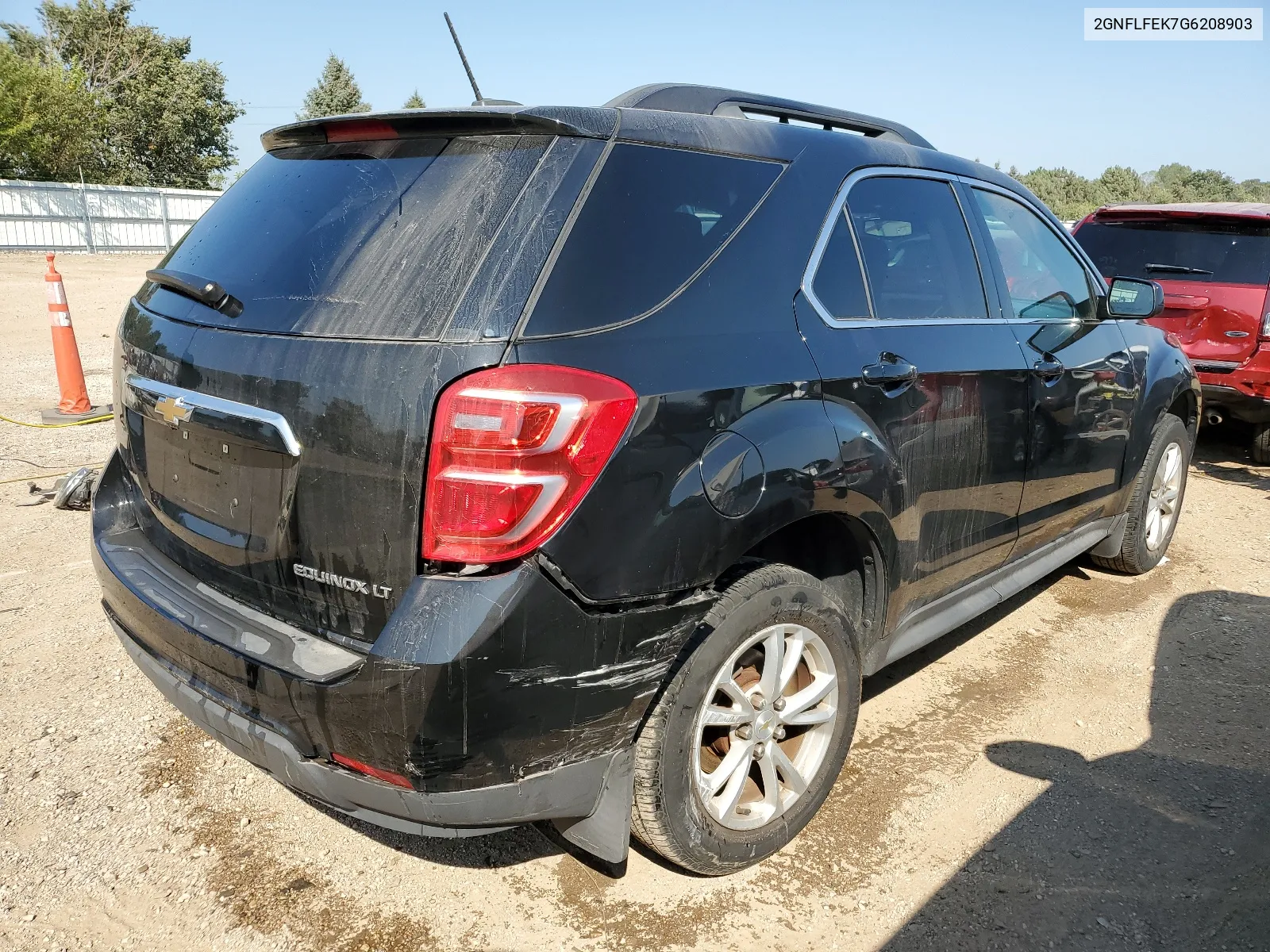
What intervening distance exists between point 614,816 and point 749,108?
1.97 metres

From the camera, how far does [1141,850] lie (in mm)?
2709

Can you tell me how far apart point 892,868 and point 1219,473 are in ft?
19.5

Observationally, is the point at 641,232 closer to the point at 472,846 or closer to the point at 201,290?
the point at 201,290

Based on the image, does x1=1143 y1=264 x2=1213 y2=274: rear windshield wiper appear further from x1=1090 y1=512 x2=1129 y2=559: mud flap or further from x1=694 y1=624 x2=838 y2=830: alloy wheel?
x1=694 y1=624 x2=838 y2=830: alloy wheel

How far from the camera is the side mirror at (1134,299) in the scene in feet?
13.5

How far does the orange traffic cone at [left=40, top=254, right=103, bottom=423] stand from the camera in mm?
7312

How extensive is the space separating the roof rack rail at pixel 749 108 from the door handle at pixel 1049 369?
2.82 feet

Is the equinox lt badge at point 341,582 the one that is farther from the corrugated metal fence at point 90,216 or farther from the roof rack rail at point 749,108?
the corrugated metal fence at point 90,216

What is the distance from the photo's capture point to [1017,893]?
8.26 ft

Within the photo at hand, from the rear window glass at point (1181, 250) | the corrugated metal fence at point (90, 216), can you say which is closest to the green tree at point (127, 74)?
the corrugated metal fence at point (90, 216)

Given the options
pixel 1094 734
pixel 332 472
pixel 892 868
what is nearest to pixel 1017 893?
A: pixel 892 868

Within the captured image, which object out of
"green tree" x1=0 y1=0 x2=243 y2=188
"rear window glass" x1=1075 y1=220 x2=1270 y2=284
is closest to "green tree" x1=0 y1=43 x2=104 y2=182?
"green tree" x1=0 y1=0 x2=243 y2=188

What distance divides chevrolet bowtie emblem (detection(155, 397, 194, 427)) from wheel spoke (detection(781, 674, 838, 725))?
Result: 1.62m

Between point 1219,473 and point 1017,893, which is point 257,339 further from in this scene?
point 1219,473
